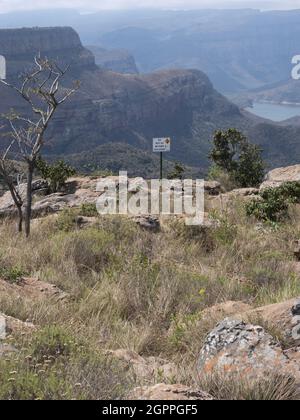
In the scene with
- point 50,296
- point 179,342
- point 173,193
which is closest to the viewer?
point 179,342

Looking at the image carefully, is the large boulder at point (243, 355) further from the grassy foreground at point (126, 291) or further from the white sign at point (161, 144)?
the white sign at point (161, 144)

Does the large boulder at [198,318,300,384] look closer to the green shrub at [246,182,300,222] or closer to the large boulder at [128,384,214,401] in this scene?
the large boulder at [128,384,214,401]

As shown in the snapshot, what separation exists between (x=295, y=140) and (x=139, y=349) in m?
137

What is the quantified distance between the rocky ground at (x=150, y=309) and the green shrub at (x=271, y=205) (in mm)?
306

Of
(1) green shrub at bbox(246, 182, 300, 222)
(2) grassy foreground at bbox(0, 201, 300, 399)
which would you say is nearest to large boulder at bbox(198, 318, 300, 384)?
(2) grassy foreground at bbox(0, 201, 300, 399)

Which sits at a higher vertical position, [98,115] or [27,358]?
[27,358]

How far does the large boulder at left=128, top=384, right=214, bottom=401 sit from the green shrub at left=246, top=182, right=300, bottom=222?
693 centimetres

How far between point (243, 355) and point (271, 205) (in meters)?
6.84

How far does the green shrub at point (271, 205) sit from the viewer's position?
973 centimetres

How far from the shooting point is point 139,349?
13.8ft

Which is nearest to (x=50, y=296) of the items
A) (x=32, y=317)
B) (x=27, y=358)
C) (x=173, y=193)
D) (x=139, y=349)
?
(x=32, y=317)

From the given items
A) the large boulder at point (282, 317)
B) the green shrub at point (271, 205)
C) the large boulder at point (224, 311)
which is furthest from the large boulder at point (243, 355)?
the green shrub at point (271, 205)

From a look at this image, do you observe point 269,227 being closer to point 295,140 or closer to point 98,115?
point 295,140

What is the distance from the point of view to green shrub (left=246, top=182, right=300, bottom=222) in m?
9.73
